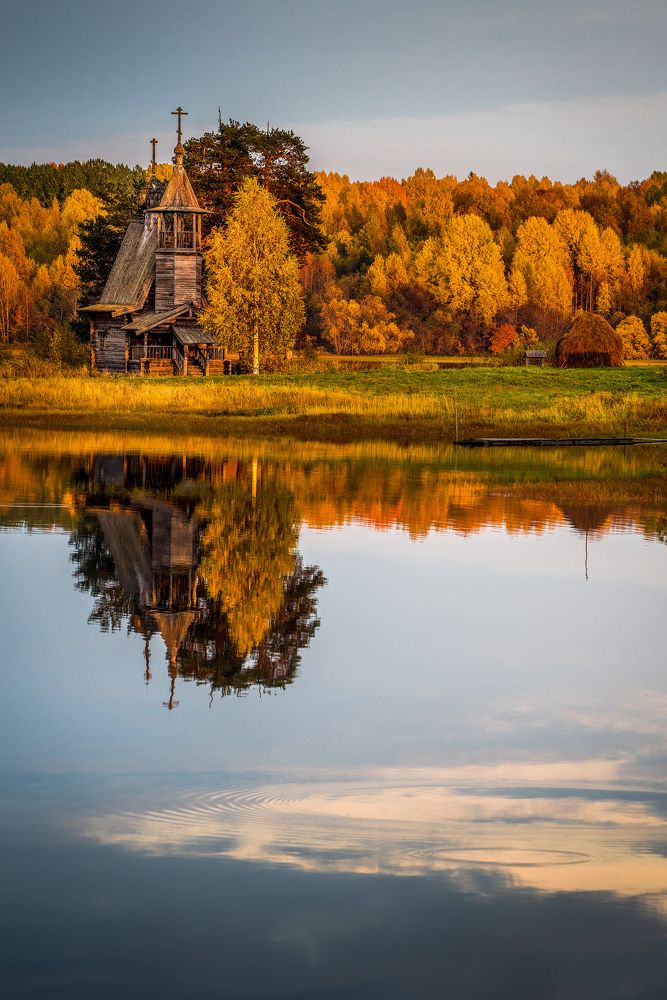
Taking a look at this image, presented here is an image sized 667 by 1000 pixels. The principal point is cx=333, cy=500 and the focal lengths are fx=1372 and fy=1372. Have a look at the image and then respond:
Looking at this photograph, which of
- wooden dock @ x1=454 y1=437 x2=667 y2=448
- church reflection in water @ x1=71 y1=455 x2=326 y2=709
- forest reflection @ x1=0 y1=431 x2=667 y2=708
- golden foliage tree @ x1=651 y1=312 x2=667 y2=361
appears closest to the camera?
church reflection in water @ x1=71 y1=455 x2=326 y2=709

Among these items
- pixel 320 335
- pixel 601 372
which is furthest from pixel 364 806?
pixel 320 335

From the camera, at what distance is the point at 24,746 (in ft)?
33.9

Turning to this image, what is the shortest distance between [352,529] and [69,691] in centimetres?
1255

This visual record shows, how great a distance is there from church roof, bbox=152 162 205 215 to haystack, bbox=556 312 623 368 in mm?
22118

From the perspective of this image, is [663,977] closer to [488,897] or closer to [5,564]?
[488,897]

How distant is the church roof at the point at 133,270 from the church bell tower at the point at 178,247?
146 cm

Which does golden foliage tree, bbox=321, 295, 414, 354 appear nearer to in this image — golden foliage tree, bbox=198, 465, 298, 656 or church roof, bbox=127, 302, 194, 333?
church roof, bbox=127, 302, 194, 333

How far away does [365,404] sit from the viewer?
54312 millimetres

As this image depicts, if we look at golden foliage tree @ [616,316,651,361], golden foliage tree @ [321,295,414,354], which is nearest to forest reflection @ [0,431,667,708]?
golden foliage tree @ [321,295,414,354]

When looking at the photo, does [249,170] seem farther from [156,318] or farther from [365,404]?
[365,404]

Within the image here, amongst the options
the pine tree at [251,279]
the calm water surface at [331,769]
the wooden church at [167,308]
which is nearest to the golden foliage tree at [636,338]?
the wooden church at [167,308]

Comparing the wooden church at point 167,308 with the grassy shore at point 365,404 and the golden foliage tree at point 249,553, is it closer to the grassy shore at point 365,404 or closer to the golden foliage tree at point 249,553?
the grassy shore at point 365,404

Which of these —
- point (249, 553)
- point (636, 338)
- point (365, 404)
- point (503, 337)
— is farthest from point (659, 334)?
point (249, 553)

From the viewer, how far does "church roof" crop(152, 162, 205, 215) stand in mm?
78188
